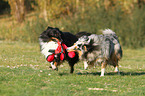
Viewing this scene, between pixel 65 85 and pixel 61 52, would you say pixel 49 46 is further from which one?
pixel 65 85

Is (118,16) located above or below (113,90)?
above

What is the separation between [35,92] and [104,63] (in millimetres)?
3387

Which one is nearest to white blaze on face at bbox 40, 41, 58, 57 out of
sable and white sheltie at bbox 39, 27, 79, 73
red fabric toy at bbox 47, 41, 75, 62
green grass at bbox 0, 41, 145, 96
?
sable and white sheltie at bbox 39, 27, 79, 73

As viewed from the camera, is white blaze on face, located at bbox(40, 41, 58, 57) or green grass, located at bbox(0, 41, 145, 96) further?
white blaze on face, located at bbox(40, 41, 58, 57)

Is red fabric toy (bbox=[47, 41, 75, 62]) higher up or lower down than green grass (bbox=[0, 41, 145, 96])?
higher up

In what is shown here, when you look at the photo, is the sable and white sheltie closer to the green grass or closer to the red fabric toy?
the red fabric toy

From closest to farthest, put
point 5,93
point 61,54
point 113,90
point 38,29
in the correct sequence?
1. point 5,93
2. point 113,90
3. point 61,54
4. point 38,29

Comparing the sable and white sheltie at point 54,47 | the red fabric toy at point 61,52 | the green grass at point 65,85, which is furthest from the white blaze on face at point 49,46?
the green grass at point 65,85

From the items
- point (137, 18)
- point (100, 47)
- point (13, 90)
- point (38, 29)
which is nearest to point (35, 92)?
point (13, 90)

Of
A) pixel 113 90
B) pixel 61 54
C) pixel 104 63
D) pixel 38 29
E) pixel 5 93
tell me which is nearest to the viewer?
pixel 5 93

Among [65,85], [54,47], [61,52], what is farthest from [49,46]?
[65,85]

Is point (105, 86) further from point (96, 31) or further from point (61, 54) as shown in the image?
point (96, 31)

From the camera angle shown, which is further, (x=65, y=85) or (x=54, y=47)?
(x=54, y=47)

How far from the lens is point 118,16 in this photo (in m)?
25.5
